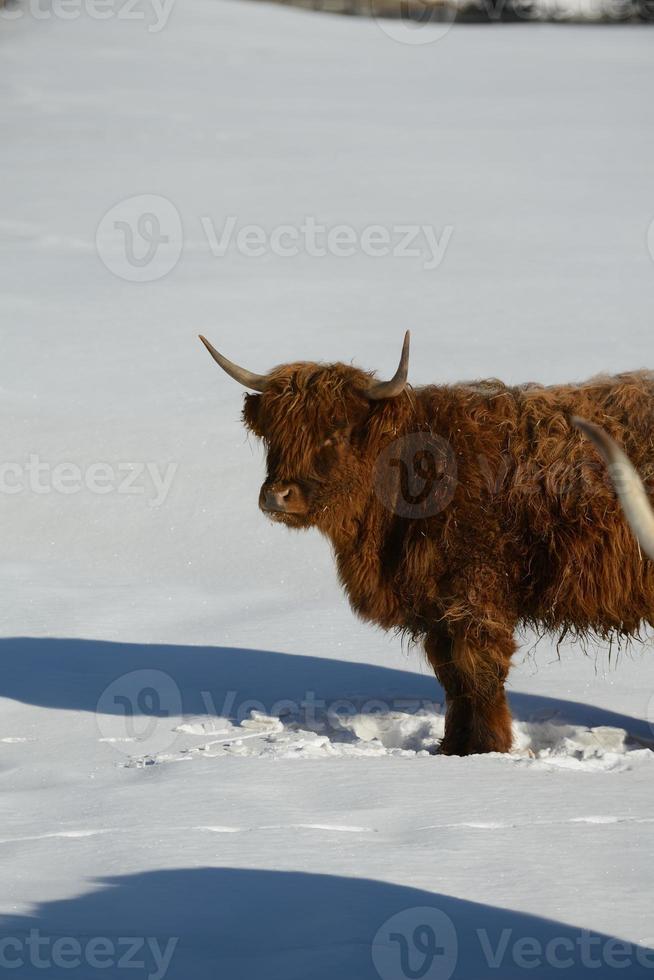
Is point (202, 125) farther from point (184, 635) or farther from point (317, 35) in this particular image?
point (184, 635)

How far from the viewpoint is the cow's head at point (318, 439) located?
4.83 meters

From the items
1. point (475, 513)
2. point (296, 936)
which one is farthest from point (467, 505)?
point (296, 936)

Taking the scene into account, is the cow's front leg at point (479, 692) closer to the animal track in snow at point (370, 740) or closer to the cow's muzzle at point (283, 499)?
the animal track in snow at point (370, 740)

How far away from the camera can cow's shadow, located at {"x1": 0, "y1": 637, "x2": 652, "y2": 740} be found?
541cm

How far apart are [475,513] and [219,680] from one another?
1574 mm

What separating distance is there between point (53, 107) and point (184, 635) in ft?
45.1

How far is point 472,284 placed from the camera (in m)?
12.9

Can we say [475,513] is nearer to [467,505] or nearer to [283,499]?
[467,505]

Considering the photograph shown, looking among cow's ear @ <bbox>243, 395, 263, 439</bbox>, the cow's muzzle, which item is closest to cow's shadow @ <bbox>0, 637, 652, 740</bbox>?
the cow's muzzle

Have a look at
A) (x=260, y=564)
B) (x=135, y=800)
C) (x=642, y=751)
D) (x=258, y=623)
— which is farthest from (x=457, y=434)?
(x=260, y=564)

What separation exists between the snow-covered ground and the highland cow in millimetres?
429

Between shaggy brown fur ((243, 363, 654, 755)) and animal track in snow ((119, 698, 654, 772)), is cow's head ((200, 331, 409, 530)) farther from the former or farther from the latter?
animal track in snow ((119, 698, 654, 772))

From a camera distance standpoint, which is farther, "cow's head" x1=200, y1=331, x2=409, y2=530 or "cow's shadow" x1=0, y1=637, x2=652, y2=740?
"cow's shadow" x1=0, y1=637, x2=652, y2=740

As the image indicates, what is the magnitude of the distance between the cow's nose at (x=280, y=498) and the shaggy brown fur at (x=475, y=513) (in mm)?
24
